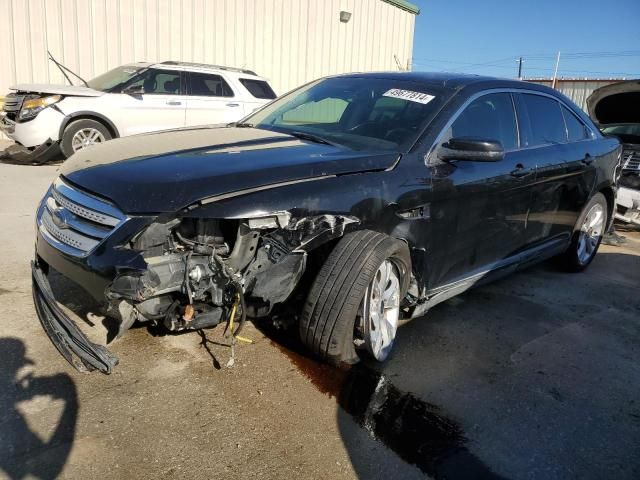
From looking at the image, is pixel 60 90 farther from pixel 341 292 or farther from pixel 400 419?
pixel 400 419

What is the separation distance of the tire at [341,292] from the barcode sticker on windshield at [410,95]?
1170 mm

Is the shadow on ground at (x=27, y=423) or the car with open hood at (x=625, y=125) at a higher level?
the car with open hood at (x=625, y=125)

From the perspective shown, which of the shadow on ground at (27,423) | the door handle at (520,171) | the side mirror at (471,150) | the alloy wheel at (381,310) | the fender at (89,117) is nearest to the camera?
the shadow on ground at (27,423)

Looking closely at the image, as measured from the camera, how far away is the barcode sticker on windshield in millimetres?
3570

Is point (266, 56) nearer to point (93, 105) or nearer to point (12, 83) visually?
point (12, 83)

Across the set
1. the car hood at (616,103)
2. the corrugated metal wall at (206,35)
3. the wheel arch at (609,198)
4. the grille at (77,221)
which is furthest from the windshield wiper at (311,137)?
Answer: the corrugated metal wall at (206,35)

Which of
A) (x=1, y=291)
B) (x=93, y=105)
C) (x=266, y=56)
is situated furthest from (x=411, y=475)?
(x=266, y=56)

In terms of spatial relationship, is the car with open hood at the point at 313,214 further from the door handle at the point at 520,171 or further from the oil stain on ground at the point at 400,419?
the oil stain on ground at the point at 400,419

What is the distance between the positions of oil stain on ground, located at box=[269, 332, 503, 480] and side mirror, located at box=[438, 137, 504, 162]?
4.56 ft

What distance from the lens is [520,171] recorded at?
3.93 metres

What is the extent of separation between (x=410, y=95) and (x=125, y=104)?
6996mm

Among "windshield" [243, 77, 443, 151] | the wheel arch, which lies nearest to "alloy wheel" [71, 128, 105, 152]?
"windshield" [243, 77, 443, 151]

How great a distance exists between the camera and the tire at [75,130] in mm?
8750

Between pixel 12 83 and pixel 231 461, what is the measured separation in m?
12.6
